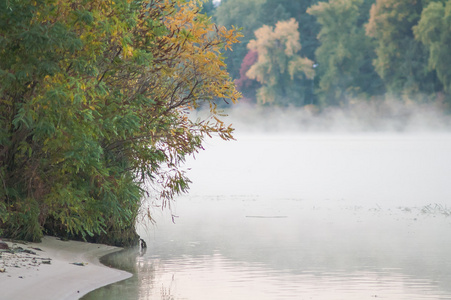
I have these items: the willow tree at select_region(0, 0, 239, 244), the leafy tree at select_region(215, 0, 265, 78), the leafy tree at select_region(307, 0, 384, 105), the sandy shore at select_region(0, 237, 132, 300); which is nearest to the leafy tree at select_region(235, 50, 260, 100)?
the leafy tree at select_region(215, 0, 265, 78)

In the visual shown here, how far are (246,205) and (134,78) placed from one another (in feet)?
51.6

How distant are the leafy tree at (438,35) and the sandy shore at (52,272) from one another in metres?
50.8

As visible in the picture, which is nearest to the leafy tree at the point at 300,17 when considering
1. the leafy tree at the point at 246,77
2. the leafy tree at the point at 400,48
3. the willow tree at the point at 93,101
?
the leafy tree at the point at 246,77

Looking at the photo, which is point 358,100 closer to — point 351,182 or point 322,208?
point 351,182

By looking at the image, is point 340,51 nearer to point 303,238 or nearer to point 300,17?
point 300,17

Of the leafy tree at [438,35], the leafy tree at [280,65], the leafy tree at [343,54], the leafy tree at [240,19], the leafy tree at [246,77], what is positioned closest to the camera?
the leafy tree at [438,35]

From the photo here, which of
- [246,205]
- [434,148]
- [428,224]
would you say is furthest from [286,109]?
[428,224]

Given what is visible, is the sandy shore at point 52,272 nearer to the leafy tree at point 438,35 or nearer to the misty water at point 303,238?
the misty water at point 303,238

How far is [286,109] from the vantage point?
79812 millimetres

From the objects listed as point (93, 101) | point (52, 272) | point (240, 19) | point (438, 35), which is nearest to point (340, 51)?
point (438, 35)

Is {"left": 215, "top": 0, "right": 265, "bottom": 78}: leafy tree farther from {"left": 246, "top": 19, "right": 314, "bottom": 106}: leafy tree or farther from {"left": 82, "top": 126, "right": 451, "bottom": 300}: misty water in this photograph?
{"left": 82, "top": 126, "right": 451, "bottom": 300}: misty water

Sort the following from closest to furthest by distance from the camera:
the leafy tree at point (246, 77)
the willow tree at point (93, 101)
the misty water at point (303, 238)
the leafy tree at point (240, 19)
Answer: the willow tree at point (93, 101)
the misty water at point (303, 238)
the leafy tree at point (246, 77)
the leafy tree at point (240, 19)

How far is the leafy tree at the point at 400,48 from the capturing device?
220ft

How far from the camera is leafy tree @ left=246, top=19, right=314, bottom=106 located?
7675 cm
